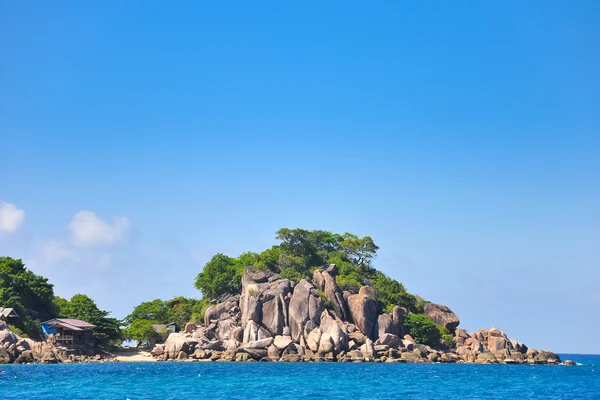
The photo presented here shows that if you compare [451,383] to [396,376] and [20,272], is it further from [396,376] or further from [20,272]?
[20,272]

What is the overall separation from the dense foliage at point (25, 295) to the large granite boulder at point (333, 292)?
113 ft

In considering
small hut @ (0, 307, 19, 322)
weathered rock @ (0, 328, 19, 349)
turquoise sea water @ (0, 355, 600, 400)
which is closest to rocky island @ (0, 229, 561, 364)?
weathered rock @ (0, 328, 19, 349)

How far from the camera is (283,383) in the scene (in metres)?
47.3

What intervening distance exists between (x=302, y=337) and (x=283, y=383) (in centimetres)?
2844

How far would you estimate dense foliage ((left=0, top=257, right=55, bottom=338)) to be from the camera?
3014 inches

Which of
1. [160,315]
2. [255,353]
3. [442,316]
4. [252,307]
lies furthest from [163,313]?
[442,316]

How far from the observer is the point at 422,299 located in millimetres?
90625

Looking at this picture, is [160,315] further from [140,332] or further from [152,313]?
[140,332]

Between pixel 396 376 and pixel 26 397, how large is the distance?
29921 millimetres

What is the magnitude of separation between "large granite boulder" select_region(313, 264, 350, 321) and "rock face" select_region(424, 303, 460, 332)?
13.5 meters

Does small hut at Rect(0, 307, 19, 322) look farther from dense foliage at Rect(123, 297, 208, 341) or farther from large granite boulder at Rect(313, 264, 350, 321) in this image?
large granite boulder at Rect(313, 264, 350, 321)

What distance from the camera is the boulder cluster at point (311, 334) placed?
73625mm

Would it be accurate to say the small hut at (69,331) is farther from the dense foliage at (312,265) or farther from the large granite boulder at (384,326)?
the large granite boulder at (384,326)

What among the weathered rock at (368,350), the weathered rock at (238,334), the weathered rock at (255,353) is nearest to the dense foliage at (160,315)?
→ the weathered rock at (238,334)
